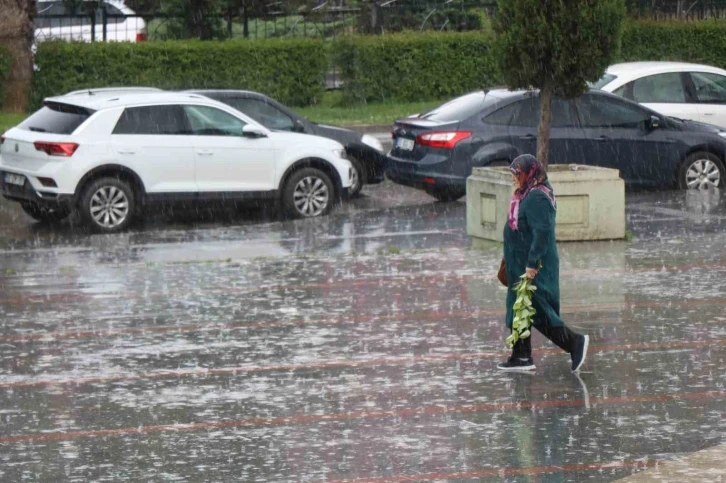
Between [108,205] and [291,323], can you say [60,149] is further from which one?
[291,323]

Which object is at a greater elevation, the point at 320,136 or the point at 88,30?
the point at 88,30

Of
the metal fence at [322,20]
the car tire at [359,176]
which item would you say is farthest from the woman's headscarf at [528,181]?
the metal fence at [322,20]

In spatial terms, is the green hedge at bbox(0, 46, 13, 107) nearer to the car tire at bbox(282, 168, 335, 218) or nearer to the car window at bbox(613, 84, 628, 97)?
the car tire at bbox(282, 168, 335, 218)

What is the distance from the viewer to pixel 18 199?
55.7 feet

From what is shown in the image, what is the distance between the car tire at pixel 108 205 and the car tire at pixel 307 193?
6.54 ft

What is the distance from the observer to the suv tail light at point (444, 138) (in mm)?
17797

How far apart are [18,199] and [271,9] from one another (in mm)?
19137

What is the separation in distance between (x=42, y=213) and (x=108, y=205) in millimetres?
1260

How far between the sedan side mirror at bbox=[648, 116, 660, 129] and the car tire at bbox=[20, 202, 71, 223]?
751 centimetres

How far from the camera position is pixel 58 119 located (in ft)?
55.7

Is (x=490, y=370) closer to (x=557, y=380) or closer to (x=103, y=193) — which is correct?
(x=557, y=380)

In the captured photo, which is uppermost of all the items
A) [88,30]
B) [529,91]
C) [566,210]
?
[88,30]

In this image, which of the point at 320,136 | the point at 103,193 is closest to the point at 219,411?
the point at 103,193

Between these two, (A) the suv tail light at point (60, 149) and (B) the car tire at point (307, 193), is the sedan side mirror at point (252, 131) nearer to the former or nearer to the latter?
(B) the car tire at point (307, 193)
